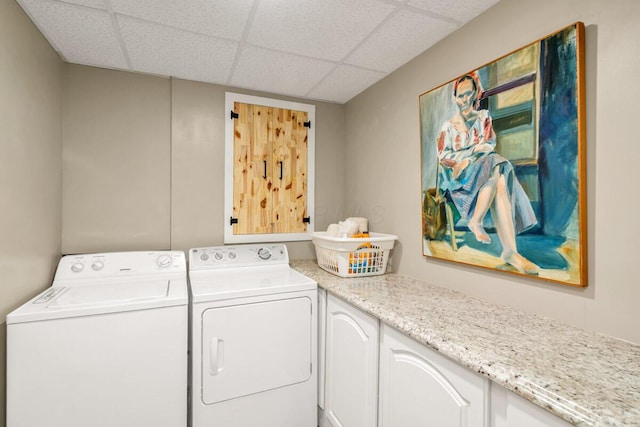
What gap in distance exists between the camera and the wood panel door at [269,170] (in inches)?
95.5

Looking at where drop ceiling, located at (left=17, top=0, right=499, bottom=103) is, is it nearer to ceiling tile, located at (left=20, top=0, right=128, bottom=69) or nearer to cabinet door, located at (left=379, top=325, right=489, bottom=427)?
ceiling tile, located at (left=20, top=0, right=128, bottom=69)

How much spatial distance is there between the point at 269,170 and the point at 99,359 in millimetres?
1591

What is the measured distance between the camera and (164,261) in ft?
6.70

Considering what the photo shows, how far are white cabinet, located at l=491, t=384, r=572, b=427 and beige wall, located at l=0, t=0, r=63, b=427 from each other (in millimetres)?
→ 1900

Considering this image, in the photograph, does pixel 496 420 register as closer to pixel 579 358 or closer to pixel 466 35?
pixel 579 358

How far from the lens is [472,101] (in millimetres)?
1540

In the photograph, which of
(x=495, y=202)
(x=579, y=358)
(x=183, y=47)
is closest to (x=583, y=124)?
(x=495, y=202)

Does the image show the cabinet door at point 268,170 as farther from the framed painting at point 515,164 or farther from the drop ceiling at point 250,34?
the framed painting at point 515,164

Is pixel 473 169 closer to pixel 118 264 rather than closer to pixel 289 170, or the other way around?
pixel 289 170

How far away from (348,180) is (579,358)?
1999mm

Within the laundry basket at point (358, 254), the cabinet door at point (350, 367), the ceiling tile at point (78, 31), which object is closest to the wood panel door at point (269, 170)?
the laundry basket at point (358, 254)

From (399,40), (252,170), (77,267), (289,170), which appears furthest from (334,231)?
(77,267)

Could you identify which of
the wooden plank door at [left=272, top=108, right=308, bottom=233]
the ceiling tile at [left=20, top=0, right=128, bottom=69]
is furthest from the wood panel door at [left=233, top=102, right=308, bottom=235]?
the ceiling tile at [left=20, top=0, right=128, bottom=69]

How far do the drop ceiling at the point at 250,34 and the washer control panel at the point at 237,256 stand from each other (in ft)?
3.99
